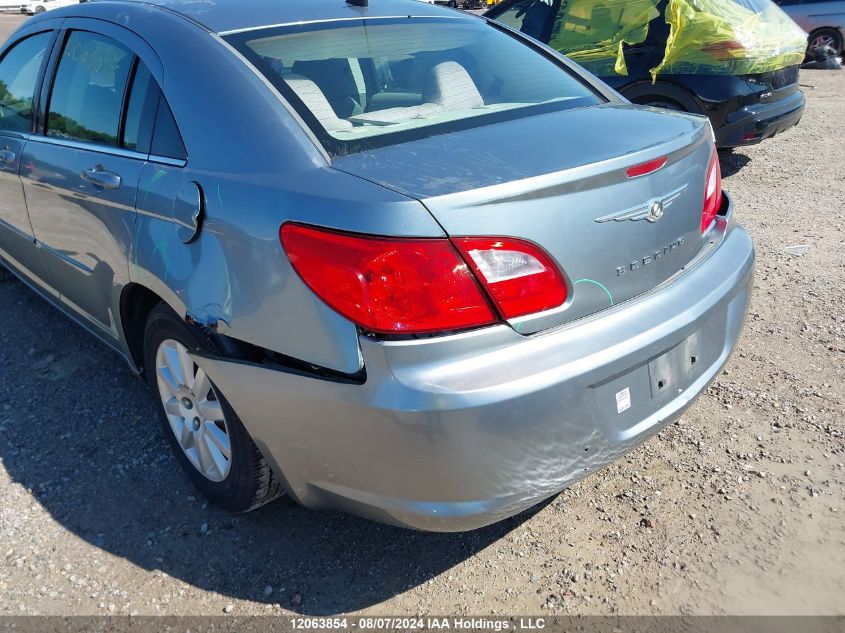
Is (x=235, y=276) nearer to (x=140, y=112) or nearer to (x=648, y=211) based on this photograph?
(x=140, y=112)

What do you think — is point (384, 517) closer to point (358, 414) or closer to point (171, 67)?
point (358, 414)

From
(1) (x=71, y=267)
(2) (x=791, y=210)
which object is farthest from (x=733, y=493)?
(2) (x=791, y=210)

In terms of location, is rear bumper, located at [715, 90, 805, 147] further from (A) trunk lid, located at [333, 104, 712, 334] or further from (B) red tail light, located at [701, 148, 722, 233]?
(A) trunk lid, located at [333, 104, 712, 334]

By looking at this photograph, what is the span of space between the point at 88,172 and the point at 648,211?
6.48 ft

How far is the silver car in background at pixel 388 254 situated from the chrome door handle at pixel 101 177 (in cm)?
2

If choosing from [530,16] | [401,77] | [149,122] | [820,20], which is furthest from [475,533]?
[820,20]

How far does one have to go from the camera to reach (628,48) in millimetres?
6238

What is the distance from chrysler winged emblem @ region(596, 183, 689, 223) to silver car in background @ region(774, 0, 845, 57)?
44.0ft

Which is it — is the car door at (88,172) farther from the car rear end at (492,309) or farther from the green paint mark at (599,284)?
the green paint mark at (599,284)

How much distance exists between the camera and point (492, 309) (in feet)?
5.95

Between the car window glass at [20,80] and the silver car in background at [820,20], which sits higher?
the car window glass at [20,80]

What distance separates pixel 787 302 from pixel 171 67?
3.22 meters

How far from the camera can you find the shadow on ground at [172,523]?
231 centimetres

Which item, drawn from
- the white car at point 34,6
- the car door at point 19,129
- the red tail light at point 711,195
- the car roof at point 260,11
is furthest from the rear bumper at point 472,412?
the white car at point 34,6
